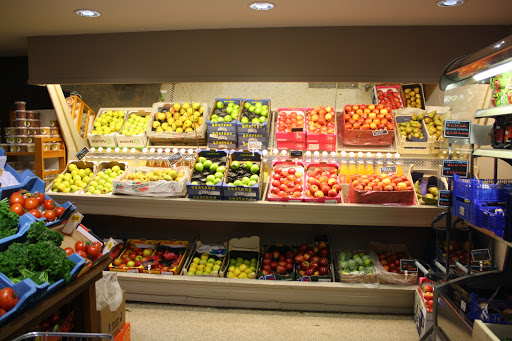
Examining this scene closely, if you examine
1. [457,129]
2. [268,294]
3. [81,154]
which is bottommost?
[268,294]

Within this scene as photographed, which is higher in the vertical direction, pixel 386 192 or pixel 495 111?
pixel 495 111

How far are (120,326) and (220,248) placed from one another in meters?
1.42

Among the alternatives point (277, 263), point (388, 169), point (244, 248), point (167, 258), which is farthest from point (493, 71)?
point (167, 258)

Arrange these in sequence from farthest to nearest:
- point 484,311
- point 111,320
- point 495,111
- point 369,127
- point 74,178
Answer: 1. point 74,178
2. point 369,127
3. point 111,320
4. point 495,111
5. point 484,311

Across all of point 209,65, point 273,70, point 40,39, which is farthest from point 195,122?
point 40,39

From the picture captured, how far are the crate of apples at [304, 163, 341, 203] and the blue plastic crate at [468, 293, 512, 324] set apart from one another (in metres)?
1.53

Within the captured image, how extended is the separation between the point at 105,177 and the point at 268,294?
2.18 metres

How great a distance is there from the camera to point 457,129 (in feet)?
8.95

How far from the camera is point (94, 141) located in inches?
187

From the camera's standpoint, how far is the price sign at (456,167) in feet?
9.04

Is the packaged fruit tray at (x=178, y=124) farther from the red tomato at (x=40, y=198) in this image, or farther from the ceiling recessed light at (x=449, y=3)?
the ceiling recessed light at (x=449, y=3)

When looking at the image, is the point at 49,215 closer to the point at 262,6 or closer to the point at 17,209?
the point at 17,209

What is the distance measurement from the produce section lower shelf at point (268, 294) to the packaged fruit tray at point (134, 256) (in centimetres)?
11

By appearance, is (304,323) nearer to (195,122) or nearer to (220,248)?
(220,248)
